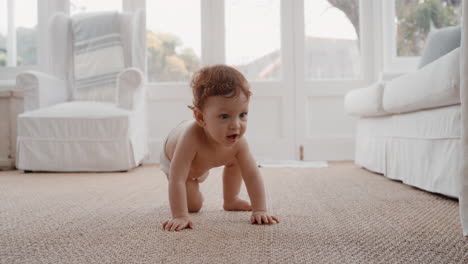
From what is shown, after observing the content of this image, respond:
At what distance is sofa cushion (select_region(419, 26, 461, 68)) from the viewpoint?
1.76 meters

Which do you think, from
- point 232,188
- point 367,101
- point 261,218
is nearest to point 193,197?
point 232,188

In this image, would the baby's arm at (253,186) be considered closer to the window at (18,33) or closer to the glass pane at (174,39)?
Answer: the glass pane at (174,39)

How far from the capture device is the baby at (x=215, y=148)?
821mm

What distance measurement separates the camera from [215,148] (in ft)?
3.08

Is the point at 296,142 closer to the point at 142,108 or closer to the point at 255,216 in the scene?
the point at 142,108

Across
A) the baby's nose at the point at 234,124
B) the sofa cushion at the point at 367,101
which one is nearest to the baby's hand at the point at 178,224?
the baby's nose at the point at 234,124

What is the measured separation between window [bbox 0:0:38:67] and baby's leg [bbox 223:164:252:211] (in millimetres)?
3019

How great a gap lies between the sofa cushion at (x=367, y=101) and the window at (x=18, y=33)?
9.35 feet

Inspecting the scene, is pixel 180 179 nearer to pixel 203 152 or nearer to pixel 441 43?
pixel 203 152

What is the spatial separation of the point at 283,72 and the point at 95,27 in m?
1.57

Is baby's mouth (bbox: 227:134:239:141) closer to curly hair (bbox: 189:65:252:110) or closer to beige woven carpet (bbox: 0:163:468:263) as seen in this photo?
curly hair (bbox: 189:65:252:110)

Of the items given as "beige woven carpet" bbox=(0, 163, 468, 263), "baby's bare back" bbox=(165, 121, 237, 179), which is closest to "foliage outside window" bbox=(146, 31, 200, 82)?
"beige woven carpet" bbox=(0, 163, 468, 263)

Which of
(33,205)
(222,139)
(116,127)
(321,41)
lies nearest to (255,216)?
(222,139)

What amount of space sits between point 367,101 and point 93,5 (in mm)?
2599
